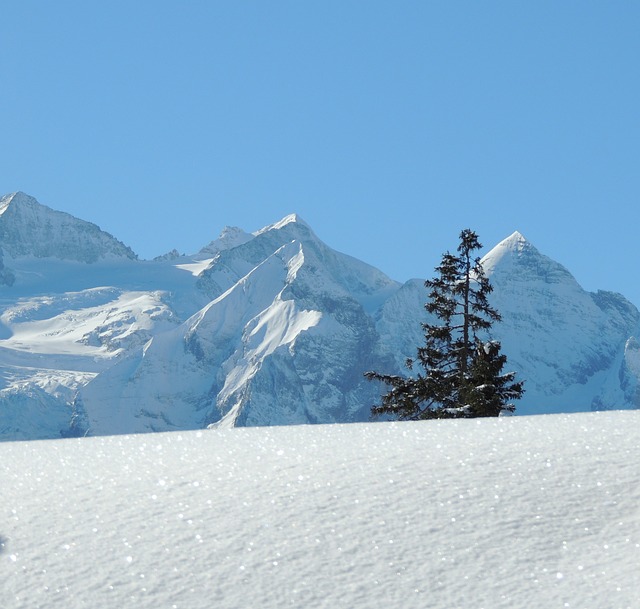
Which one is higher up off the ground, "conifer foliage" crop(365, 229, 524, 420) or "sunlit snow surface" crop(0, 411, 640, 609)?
"conifer foliage" crop(365, 229, 524, 420)

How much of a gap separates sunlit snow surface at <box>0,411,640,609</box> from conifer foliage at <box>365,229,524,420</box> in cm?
1352

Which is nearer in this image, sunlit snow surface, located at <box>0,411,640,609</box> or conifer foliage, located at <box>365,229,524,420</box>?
sunlit snow surface, located at <box>0,411,640,609</box>

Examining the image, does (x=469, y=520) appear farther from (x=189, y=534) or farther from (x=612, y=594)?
(x=189, y=534)

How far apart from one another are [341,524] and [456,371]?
2252 cm

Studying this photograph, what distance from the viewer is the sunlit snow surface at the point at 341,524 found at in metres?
8.78

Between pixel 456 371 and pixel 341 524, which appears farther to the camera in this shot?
pixel 456 371

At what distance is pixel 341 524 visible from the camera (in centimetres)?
991

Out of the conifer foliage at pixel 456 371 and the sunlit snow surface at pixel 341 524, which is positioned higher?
the conifer foliage at pixel 456 371

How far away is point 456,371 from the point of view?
32156mm

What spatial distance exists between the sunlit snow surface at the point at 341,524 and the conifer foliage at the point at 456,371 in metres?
13.5

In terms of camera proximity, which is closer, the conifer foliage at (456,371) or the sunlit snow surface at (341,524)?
the sunlit snow surface at (341,524)

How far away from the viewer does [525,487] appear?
34.5 ft

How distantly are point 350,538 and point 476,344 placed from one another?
73.8 ft

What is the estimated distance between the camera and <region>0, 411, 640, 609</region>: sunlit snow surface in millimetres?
8781
